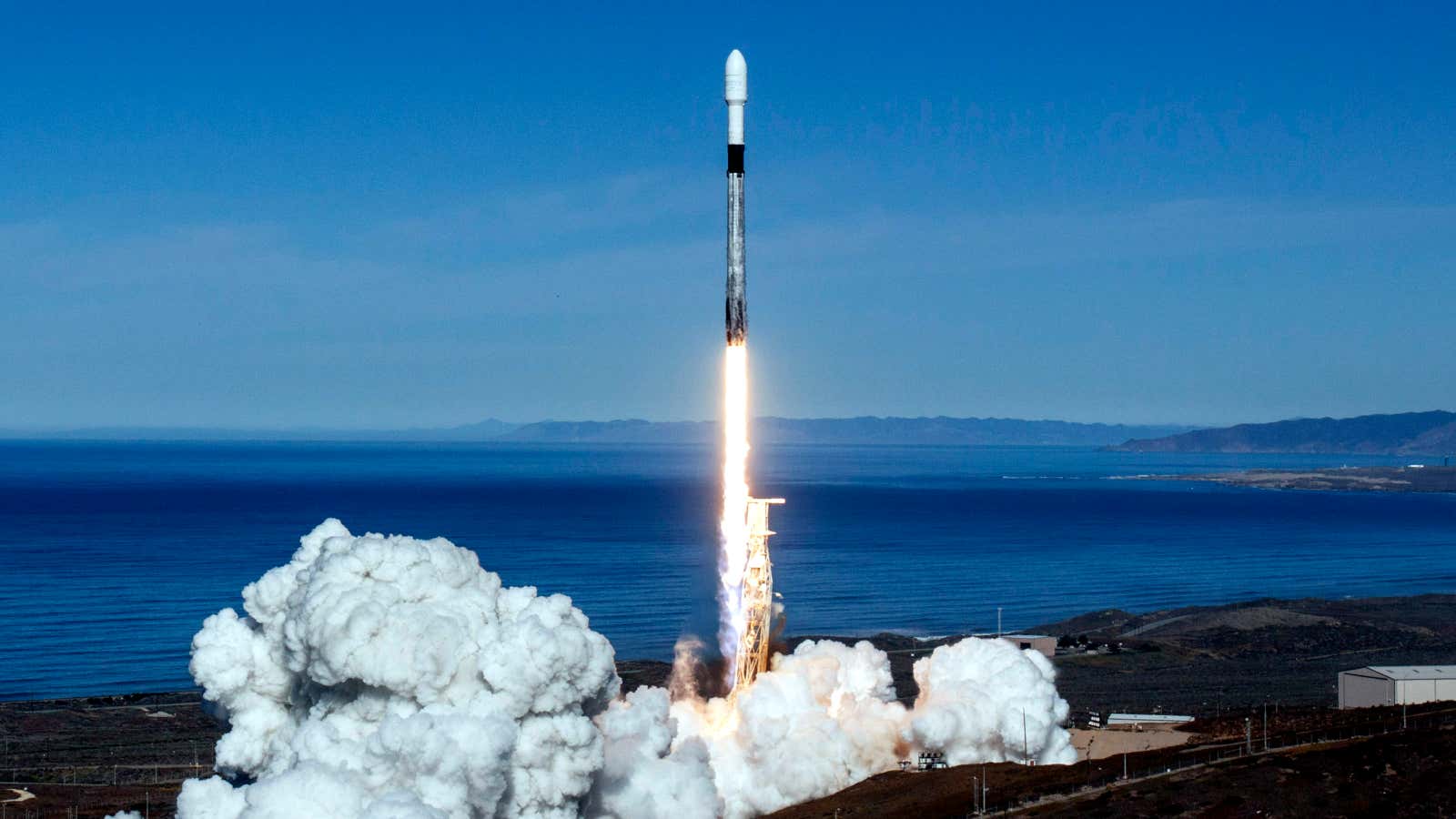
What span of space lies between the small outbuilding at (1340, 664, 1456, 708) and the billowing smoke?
3582cm

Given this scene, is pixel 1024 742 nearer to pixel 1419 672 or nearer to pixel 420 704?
pixel 1419 672

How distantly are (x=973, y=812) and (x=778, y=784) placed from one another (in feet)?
33.6

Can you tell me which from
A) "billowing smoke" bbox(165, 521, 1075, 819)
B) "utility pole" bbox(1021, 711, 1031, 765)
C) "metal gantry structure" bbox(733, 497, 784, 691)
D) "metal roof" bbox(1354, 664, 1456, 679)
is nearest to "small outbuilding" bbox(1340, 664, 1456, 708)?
"metal roof" bbox(1354, 664, 1456, 679)

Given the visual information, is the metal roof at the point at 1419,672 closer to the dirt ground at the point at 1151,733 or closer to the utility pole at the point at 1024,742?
the dirt ground at the point at 1151,733

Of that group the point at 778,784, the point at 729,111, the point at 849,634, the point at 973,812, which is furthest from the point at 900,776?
the point at 849,634

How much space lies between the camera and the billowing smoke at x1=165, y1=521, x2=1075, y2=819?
4603cm

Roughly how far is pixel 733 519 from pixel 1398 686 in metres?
33.7

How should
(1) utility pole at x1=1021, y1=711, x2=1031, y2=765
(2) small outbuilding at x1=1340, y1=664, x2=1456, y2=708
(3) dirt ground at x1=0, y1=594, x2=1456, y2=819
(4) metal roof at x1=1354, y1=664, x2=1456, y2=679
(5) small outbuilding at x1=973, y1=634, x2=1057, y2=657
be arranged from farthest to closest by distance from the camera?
1. (5) small outbuilding at x1=973, y1=634, x2=1057, y2=657
2. (4) metal roof at x1=1354, y1=664, x2=1456, y2=679
3. (2) small outbuilding at x1=1340, y1=664, x2=1456, y2=708
4. (1) utility pole at x1=1021, y1=711, x2=1031, y2=765
5. (3) dirt ground at x1=0, y1=594, x2=1456, y2=819

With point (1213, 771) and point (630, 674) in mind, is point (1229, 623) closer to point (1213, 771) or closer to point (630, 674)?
point (630, 674)

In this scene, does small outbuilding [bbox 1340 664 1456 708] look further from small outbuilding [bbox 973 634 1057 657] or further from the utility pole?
small outbuilding [bbox 973 634 1057 657]

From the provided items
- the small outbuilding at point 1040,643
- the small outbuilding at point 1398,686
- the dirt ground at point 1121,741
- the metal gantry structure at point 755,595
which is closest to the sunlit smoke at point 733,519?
the metal gantry structure at point 755,595

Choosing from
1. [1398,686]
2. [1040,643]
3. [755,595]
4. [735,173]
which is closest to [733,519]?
[755,595]

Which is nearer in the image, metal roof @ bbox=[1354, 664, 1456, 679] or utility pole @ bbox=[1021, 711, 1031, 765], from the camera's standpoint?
utility pole @ bbox=[1021, 711, 1031, 765]

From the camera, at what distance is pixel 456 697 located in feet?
161
